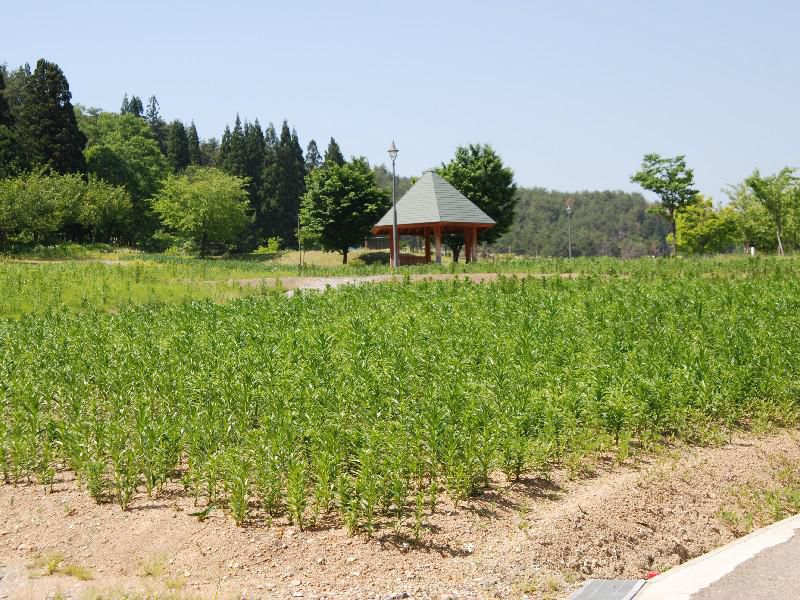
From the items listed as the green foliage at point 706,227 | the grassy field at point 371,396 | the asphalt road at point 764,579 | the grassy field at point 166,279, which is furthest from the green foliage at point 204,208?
the asphalt road at point 764,579

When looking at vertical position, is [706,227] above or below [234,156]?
below

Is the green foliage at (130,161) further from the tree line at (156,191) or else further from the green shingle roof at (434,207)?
the green shingle roof at (434,207)

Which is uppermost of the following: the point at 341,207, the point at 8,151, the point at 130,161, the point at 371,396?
the point at 130,161

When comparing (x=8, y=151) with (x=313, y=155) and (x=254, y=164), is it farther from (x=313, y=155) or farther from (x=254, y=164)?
(x=313, y=155)

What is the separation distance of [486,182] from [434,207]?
1531 cm

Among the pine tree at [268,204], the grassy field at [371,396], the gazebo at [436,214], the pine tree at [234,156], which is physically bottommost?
the grassy field at [371,396]

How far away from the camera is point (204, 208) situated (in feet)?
175

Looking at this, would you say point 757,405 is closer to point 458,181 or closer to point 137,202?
point 458,181

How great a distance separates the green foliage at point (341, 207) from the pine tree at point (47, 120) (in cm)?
1764

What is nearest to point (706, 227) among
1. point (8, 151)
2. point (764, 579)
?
point (8, 151)

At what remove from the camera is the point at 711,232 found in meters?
60.8

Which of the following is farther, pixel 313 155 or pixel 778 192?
pixel 313 155

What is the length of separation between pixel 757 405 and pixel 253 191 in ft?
212

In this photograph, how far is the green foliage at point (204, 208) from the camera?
53.8m
